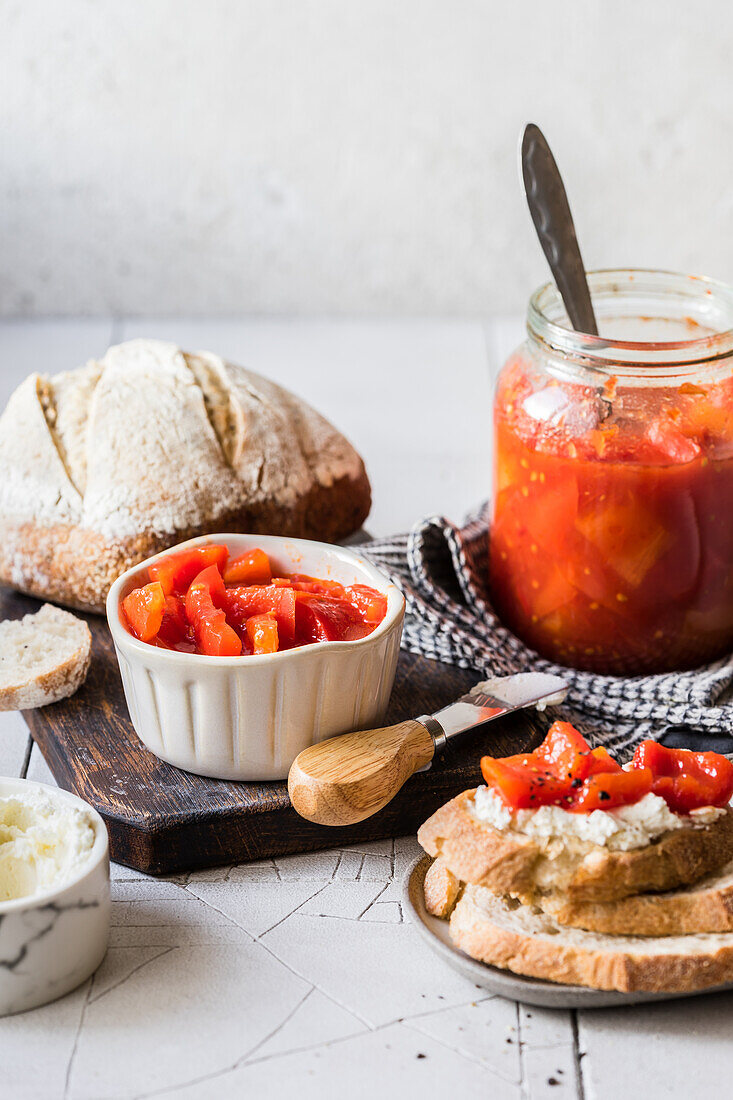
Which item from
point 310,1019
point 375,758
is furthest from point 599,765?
point 310,1019

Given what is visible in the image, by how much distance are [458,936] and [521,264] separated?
336cm

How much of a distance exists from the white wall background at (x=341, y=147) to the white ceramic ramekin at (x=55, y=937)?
3.23 metres

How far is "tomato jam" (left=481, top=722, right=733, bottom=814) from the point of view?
5.37ft

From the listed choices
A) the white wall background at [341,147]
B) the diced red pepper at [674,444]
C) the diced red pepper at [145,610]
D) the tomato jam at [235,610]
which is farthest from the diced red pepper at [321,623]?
the white wall background at [341,147]

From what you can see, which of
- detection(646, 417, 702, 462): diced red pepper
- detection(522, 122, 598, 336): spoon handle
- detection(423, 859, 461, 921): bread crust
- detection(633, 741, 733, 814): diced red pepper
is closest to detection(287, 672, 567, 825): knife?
detection(423, 859, 461, 921): bread crust

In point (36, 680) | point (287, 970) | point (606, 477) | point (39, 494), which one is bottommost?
point (287, 970)

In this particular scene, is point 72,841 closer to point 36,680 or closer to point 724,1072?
point 36,680

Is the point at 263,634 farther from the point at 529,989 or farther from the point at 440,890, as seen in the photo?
the point at 529,989

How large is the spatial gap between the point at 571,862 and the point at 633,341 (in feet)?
3.29

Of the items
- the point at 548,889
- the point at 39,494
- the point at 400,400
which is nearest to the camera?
the point at 548,889

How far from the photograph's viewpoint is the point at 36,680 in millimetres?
2104

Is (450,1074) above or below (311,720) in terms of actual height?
below

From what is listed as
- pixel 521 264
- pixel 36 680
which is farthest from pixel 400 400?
pixel 36 680

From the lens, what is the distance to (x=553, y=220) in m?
2.21
